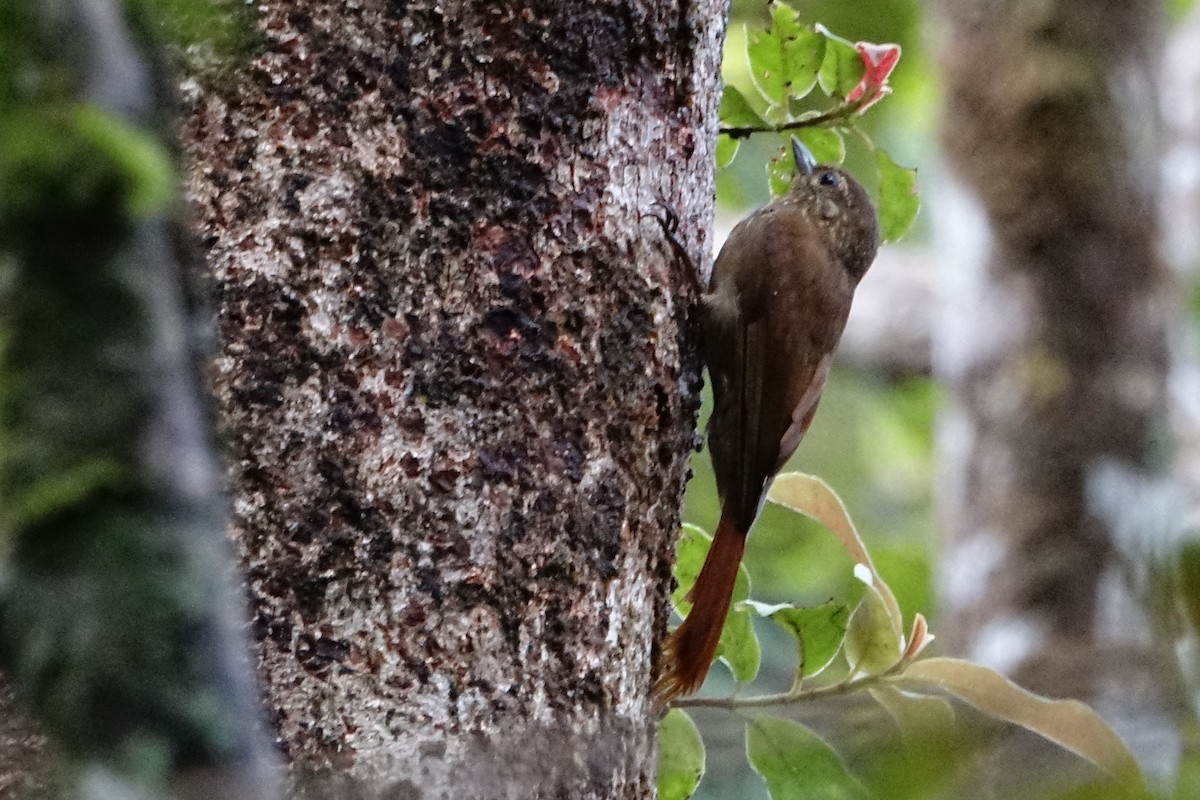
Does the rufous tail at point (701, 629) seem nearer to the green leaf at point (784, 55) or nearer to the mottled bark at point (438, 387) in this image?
the mottled bark at point (438, 387)

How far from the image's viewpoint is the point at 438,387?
4.11 feet

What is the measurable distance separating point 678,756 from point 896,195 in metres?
0.93

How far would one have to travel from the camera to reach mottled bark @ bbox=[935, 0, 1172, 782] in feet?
11.6

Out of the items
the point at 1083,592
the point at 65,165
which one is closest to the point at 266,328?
the point at 65,165

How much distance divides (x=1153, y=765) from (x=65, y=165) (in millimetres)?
668

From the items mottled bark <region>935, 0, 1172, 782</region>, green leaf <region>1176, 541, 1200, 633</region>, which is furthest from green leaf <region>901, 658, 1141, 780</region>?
mottled bark <region>935, 0, 1172, 782</region>

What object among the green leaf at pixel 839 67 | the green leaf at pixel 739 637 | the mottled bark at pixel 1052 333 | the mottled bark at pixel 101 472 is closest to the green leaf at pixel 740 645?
the green leaf at pixel 739 637

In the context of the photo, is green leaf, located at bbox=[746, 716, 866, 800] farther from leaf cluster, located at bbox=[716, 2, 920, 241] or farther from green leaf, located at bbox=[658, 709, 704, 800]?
leaf cluster, located at bbox=[716, 2, 920, 241]

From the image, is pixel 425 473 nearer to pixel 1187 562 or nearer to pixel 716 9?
pixel 1187 562

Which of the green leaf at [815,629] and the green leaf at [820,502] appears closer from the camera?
the green leaf at [815,629]

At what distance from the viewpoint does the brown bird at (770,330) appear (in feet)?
6.48

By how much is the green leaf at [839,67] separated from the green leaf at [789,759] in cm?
91

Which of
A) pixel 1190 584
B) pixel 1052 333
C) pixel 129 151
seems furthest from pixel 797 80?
pixel 1052 333

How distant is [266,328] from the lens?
1.20m
